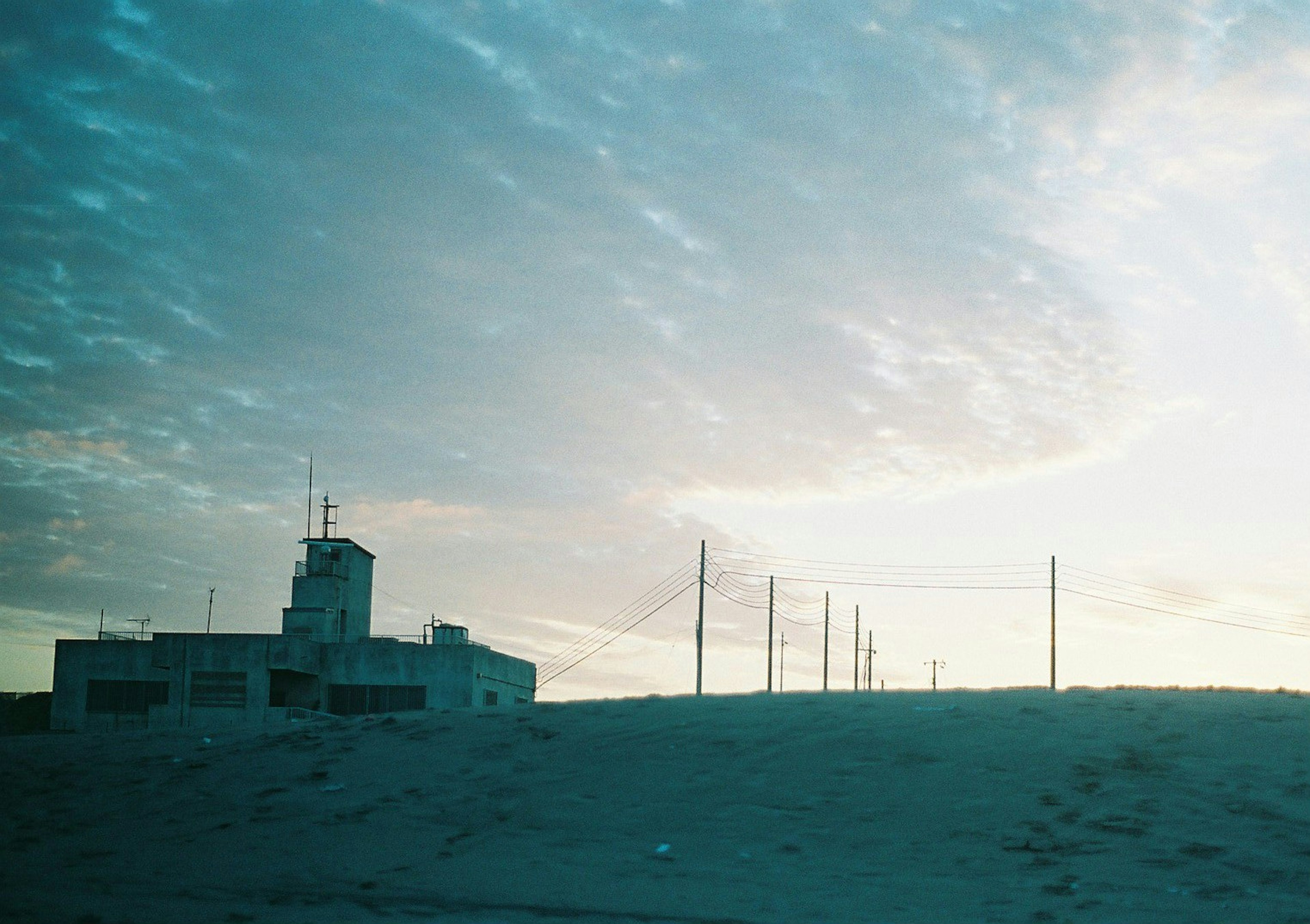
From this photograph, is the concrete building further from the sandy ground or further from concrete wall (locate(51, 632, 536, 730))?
the sandy ground

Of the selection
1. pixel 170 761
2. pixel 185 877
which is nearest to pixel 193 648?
pixel 170 761

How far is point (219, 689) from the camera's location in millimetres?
54375

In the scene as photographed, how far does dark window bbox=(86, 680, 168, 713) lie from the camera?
180 feet

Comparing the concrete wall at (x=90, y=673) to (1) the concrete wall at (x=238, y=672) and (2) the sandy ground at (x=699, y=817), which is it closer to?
(1) the concrete wall at (x=238, y=672)

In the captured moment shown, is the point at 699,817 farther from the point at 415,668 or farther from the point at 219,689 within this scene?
the point at 219,689

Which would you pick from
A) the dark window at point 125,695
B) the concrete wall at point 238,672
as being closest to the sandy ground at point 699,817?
the concrete wall at point 238,672

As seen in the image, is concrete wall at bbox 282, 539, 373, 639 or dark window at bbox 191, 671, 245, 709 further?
concrete wall at bbox 282, 539, 373, 639

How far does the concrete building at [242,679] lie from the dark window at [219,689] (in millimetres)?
37

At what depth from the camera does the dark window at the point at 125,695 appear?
54.7m

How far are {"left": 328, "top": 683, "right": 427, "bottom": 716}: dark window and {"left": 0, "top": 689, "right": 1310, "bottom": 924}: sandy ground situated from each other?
3246 centimetres

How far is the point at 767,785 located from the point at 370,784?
6284 millimetres

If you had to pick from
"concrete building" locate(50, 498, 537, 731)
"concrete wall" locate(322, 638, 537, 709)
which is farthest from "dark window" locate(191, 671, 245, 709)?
"concrete wall" locate(322, 638, 537, 709)

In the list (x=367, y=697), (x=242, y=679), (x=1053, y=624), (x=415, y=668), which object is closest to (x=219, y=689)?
(x=242, y=679)

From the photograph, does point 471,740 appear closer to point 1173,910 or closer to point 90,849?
point 90,849
